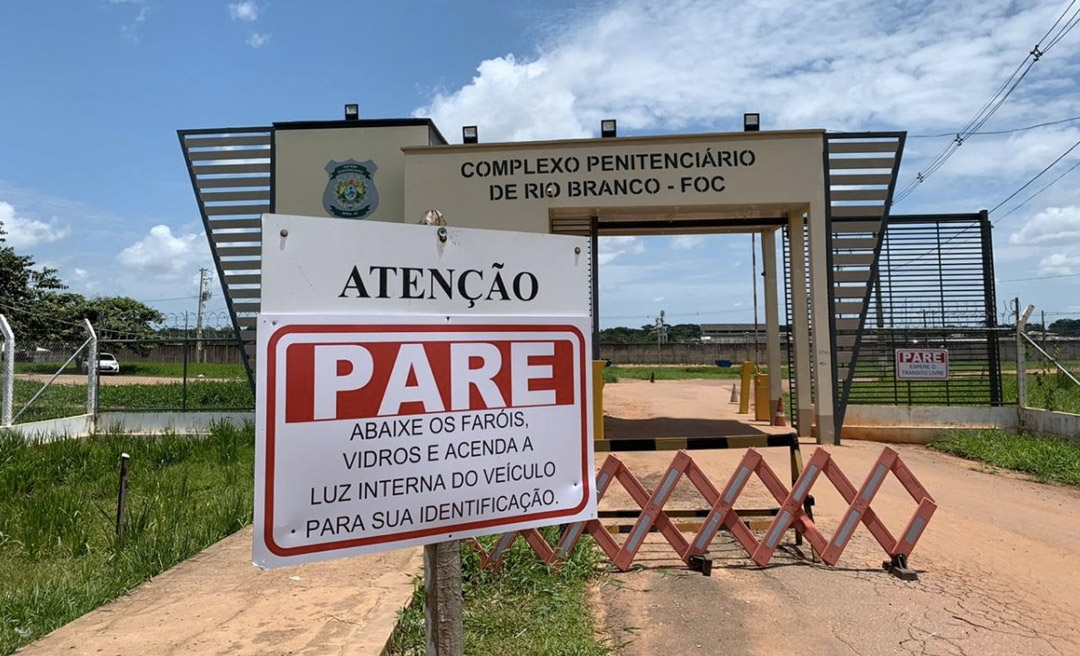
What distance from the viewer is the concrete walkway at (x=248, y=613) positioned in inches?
152

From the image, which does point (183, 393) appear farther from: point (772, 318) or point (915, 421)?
point (915, 421)

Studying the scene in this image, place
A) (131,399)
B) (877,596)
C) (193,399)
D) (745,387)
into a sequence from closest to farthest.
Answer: (877,596)
(193,399)
(131,399)
(745,387)

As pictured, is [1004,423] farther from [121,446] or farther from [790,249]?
[121,446]

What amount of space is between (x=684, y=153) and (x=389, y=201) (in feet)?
19.8

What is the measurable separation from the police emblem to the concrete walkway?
995 cm

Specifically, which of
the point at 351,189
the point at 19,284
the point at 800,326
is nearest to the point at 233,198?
the point at 351,189

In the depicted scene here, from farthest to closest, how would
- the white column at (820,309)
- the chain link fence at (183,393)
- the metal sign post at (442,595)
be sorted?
1. the chain link fence at (183,393)
2. the white column at (820,309)
3. the metal sign post at (442,595)

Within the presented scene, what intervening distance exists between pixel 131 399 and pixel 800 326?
16.8 m

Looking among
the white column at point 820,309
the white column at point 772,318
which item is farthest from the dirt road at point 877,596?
the white column at point 772,318

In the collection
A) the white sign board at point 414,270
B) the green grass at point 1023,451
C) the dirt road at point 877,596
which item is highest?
the white sign board at point 414,270

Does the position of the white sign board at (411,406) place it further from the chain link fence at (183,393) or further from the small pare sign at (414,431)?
the chain link fence at (183,393)

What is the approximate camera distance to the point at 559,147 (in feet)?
42.9

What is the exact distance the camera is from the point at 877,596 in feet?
16.1

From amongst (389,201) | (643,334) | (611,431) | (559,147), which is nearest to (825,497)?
(611,431)
